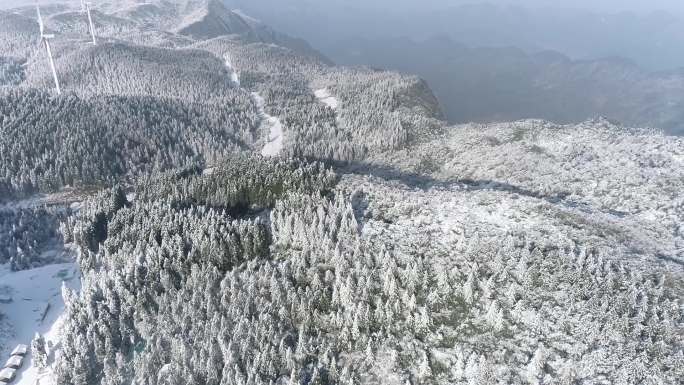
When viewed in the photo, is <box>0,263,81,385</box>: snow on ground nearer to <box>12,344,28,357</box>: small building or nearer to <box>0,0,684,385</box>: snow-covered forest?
<box>0,0,684,385</box>: snow-covered forest

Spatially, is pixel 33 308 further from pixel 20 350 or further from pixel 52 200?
pixel 52 200

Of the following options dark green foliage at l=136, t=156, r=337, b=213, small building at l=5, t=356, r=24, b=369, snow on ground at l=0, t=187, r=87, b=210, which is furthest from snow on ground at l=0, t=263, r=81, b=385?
snow on ground at l=0, t=187, r=87, b=210

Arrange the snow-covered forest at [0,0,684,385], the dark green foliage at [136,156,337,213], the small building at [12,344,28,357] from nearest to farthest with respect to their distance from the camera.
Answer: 1. the snow-covered forest at [0,0,684,385]
2. the small building at [12,344,28,357]
3. the dark green foliage at [136,156,337,213]

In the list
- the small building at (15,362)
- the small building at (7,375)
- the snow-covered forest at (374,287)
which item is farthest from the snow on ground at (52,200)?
the small building at (7,375)

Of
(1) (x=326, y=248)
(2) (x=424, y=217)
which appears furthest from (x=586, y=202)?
(1) (x=326, y=248)

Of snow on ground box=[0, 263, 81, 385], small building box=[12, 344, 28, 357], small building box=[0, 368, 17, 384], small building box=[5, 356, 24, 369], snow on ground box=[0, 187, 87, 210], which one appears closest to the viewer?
small building box=[0, 368, 17, 384]

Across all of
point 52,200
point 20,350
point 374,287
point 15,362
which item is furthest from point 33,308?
point 52,200
